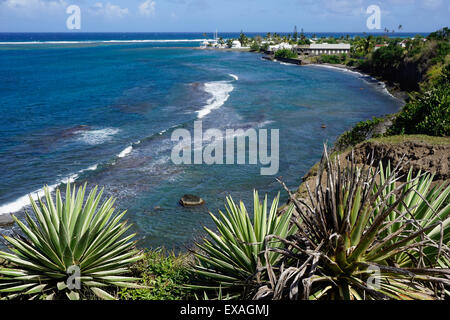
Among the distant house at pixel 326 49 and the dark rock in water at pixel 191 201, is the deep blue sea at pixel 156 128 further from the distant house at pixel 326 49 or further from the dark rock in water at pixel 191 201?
the distant house at pixel 326 49

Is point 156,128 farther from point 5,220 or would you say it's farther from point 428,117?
point 428,117

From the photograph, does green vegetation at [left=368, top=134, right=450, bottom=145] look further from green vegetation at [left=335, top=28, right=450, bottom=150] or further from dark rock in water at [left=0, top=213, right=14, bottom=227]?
dark rock in water at [left=0, top=213, right=14, bottom=227]

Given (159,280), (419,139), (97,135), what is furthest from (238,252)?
(97,135)

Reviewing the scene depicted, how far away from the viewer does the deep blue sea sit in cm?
1905

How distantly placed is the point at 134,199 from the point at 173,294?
1359cm

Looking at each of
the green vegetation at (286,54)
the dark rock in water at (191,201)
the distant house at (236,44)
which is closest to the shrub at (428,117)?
the dark rock in water at (191,201)

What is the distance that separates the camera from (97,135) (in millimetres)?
30375

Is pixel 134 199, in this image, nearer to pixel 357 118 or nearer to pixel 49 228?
pixel 49 228

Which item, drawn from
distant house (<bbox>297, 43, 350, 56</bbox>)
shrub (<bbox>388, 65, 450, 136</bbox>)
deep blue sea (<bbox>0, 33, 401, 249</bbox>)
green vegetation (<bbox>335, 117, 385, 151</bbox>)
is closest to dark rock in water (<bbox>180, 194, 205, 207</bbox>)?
deep blue sea (<bbox>0, 33, 401, 249</bbox>)

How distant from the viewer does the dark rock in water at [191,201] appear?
59.3ft

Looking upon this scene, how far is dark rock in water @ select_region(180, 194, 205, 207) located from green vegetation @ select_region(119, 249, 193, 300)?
1092 centimetres

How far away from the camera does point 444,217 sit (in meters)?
4.96

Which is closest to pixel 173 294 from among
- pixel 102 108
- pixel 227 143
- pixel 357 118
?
pixel 227 143

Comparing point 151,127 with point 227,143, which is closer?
point 227,143
